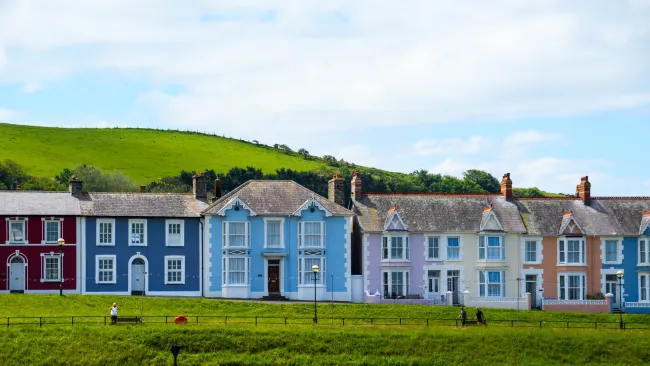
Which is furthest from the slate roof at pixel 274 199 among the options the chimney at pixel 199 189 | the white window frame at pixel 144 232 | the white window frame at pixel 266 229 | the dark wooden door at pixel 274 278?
the white window frame at pixel 144 232

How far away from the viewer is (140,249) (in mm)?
84250

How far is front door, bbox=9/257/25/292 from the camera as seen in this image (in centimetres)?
8244

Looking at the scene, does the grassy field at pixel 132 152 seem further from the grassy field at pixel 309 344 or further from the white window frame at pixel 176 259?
the grassy field at pixel 309 344

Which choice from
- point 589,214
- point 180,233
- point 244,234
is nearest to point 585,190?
point 589,214

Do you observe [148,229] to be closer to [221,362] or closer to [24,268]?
[24,268]

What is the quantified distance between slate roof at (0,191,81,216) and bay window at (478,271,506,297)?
29.0 metres

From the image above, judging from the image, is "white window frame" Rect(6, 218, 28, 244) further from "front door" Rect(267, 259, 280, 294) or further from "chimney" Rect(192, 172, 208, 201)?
"front door" Rect(267, 259, 280, 294)

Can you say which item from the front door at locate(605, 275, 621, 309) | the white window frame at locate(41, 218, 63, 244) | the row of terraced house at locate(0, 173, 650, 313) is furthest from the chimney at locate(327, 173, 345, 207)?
the front door at locate(605, 275, 621, 309)

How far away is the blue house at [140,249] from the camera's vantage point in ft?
274

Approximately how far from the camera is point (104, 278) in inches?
3290

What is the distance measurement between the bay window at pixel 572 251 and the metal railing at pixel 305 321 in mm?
10229

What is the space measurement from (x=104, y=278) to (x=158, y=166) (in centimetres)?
8353

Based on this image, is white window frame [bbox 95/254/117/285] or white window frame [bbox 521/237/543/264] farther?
white window frame [bbox 521/237/543/264]

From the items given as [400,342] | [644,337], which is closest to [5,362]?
[400,342]
